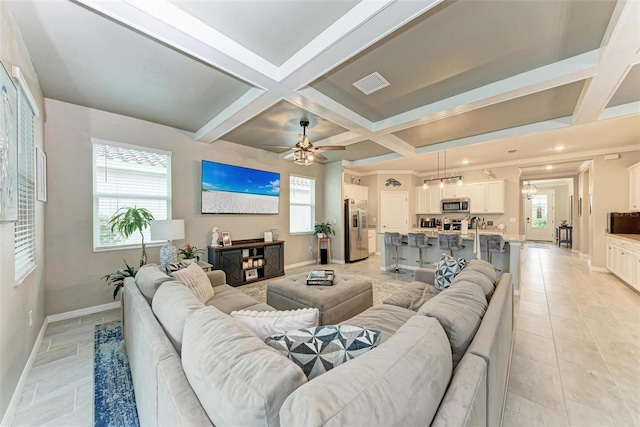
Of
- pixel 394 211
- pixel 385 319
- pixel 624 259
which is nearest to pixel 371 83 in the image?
pixel 385 319

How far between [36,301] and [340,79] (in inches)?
155

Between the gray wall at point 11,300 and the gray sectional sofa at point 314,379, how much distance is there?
1.07 meters

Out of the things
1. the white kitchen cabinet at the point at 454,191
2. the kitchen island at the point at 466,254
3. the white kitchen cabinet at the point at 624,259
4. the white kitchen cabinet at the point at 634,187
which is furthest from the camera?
the white kitchen cabinet at the point at 454,191

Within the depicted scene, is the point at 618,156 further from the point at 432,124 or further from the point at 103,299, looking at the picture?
the point at 103,299

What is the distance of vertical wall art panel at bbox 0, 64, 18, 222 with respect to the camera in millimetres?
1552

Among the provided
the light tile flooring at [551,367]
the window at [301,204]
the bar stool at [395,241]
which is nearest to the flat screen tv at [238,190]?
the window at [301,204]

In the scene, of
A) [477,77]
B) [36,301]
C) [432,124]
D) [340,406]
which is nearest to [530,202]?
[432,124]

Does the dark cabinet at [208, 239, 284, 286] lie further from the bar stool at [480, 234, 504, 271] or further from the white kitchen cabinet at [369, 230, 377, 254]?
the bar stool at [480, 234, 504, 271]

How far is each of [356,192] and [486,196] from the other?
11.6 ft

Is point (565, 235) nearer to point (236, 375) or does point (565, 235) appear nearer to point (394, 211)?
point (394, 211)

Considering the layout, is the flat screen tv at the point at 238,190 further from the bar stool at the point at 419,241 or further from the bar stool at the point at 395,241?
the bar stool at the point at 419,241

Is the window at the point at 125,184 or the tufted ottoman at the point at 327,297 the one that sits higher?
the window at the point at 125,184

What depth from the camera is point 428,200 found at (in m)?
7.73

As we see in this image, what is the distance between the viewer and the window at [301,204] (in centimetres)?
619
